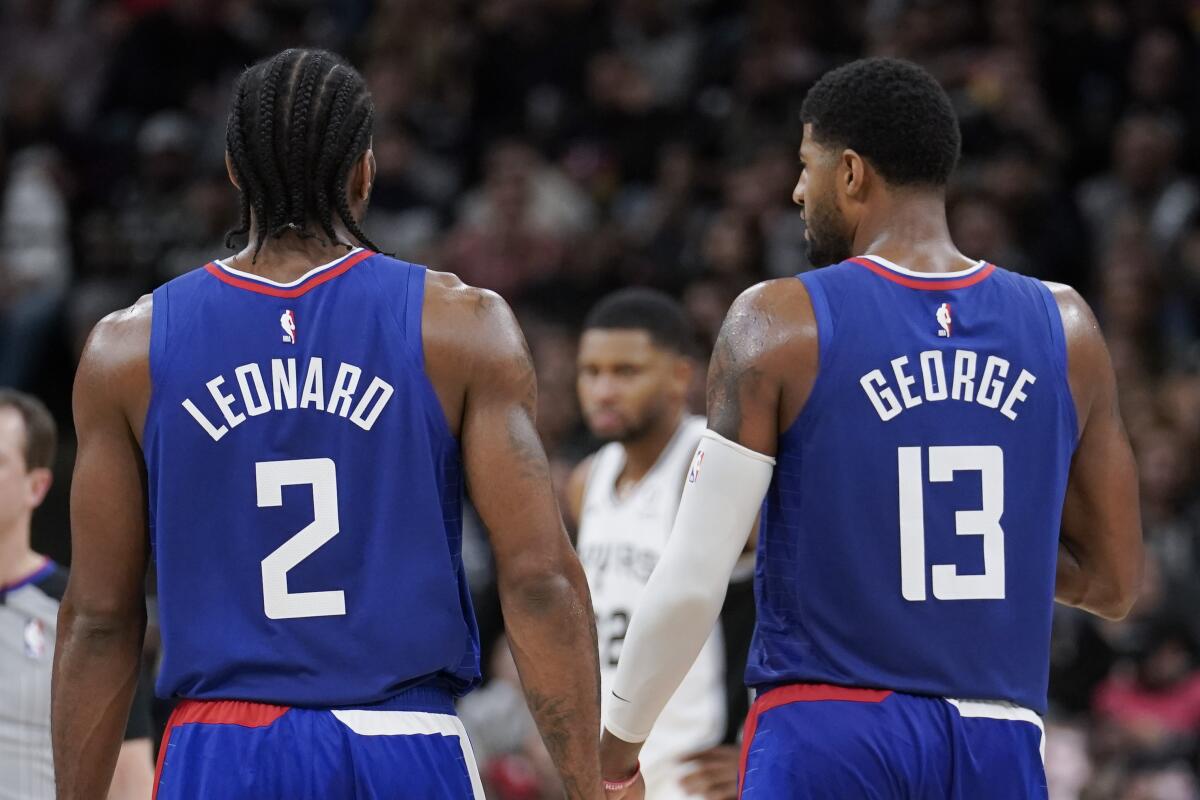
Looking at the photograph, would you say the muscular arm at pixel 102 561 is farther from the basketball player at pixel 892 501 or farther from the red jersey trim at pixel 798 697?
the red jersey trim at pixel 798 697

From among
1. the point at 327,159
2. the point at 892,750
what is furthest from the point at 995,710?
the point at 327,159

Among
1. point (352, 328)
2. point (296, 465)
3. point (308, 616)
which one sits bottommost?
point (308, 616)

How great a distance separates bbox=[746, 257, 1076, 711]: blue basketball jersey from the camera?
3.73 meters

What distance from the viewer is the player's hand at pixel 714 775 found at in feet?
18.7

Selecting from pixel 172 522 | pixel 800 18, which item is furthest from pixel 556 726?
pixel 800 18

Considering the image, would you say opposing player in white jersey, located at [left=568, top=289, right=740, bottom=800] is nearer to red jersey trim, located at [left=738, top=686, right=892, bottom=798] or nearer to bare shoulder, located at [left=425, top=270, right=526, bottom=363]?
red jersey trim, located at [left=738, top=686, right=892, bottom=798]

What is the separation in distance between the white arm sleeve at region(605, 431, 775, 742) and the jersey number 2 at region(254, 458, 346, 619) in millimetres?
786

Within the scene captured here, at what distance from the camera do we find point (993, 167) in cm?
1084

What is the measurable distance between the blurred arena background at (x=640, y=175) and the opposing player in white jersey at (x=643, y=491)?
2832mm

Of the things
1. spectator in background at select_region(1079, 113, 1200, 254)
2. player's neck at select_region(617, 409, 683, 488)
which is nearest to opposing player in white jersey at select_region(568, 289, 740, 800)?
player's neck at select_region(617, 409, 683, 488)

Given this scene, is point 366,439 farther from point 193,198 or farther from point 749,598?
point 193,198

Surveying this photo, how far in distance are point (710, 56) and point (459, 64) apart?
1964 mm

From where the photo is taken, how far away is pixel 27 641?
5.00 meters

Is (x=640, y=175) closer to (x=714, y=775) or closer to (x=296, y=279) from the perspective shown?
(x=714, y=775)
